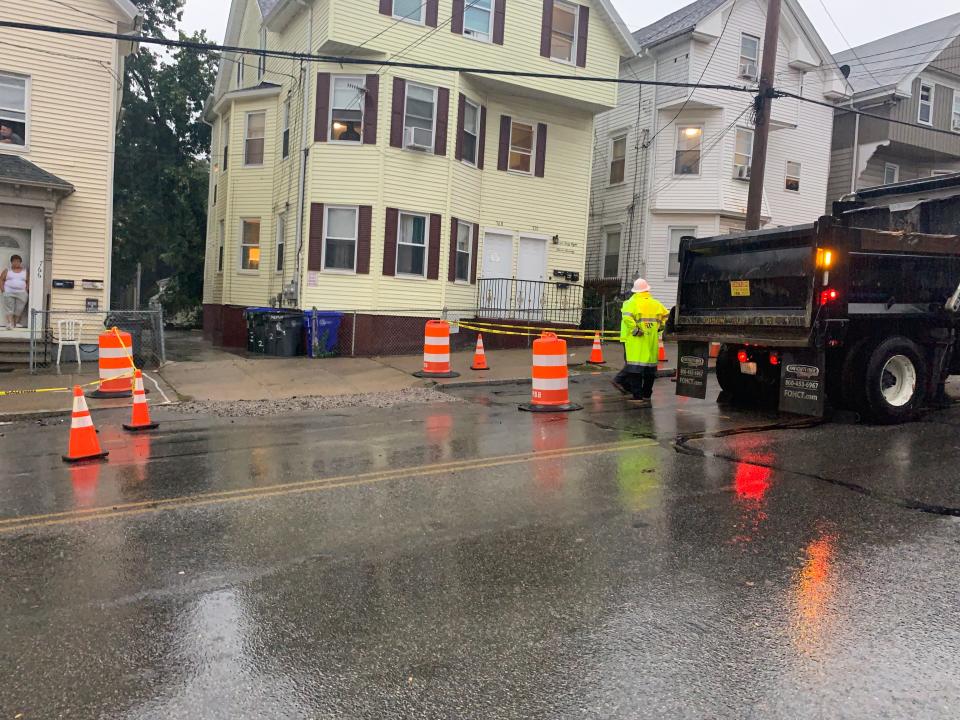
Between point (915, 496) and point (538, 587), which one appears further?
point (915, 496)

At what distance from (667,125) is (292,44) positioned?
1171 centimetres

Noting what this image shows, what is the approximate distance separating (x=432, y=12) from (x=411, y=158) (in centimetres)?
353

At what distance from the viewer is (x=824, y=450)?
7.88 meters

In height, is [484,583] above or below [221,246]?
below

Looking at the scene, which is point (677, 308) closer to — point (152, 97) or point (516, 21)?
point (516, 21)

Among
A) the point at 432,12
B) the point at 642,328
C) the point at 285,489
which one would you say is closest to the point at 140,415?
the point at 285,489

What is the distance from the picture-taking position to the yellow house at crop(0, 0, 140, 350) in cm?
1555

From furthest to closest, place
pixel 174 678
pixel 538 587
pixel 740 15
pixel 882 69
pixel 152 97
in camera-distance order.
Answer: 1. pixel 152 97
2. pixel 882 69
3. pixel 740 15
4. pixel 538 587
5. pixel 174 678

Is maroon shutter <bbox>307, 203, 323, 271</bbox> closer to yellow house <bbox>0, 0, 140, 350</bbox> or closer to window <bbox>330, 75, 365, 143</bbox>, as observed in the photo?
window <bbox>330, 75, 365, 143</bbox>

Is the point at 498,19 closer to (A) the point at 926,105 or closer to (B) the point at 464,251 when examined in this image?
(B) the point at 464,251

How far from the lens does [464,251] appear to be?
19.9 meters

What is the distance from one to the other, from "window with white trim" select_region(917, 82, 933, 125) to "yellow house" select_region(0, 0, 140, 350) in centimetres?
2607

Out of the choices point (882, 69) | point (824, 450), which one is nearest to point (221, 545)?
point (824, 450)

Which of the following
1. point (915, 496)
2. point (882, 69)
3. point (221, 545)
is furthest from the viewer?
point (882, 69)
